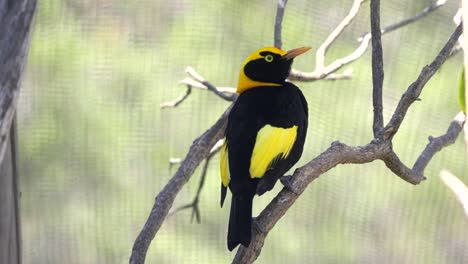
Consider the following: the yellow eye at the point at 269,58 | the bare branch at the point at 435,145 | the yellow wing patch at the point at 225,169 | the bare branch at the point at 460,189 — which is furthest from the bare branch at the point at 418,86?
the bare branch at the point at 460,189

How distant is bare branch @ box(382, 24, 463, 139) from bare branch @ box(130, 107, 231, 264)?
0.36 meters

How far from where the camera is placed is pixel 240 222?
115cm

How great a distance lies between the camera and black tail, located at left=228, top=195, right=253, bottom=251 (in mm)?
1120

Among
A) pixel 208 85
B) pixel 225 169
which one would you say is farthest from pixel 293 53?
pixel 225 169

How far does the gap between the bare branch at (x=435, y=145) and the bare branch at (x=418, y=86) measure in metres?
0.14

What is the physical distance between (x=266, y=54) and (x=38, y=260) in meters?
0.78

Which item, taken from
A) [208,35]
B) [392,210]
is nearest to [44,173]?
[208,35]

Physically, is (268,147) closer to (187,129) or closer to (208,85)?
(208,85)

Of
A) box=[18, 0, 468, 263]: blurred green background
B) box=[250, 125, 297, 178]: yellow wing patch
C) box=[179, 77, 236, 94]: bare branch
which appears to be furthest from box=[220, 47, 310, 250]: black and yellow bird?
box=[18, 0, 468, 263]: blurred green background

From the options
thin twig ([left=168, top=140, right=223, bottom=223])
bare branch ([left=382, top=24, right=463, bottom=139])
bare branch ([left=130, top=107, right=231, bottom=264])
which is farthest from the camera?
thin twig ([left=168, top=140, right=223, bottom=223])

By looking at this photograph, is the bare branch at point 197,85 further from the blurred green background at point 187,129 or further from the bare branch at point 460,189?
the bare branch at point 460,189

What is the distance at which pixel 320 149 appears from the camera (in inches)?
74.5

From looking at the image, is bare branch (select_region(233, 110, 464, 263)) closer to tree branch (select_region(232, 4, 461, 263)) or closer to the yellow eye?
tree branch (select_region(232, 4, 461, 263))

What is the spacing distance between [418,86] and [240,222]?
0.99ft
